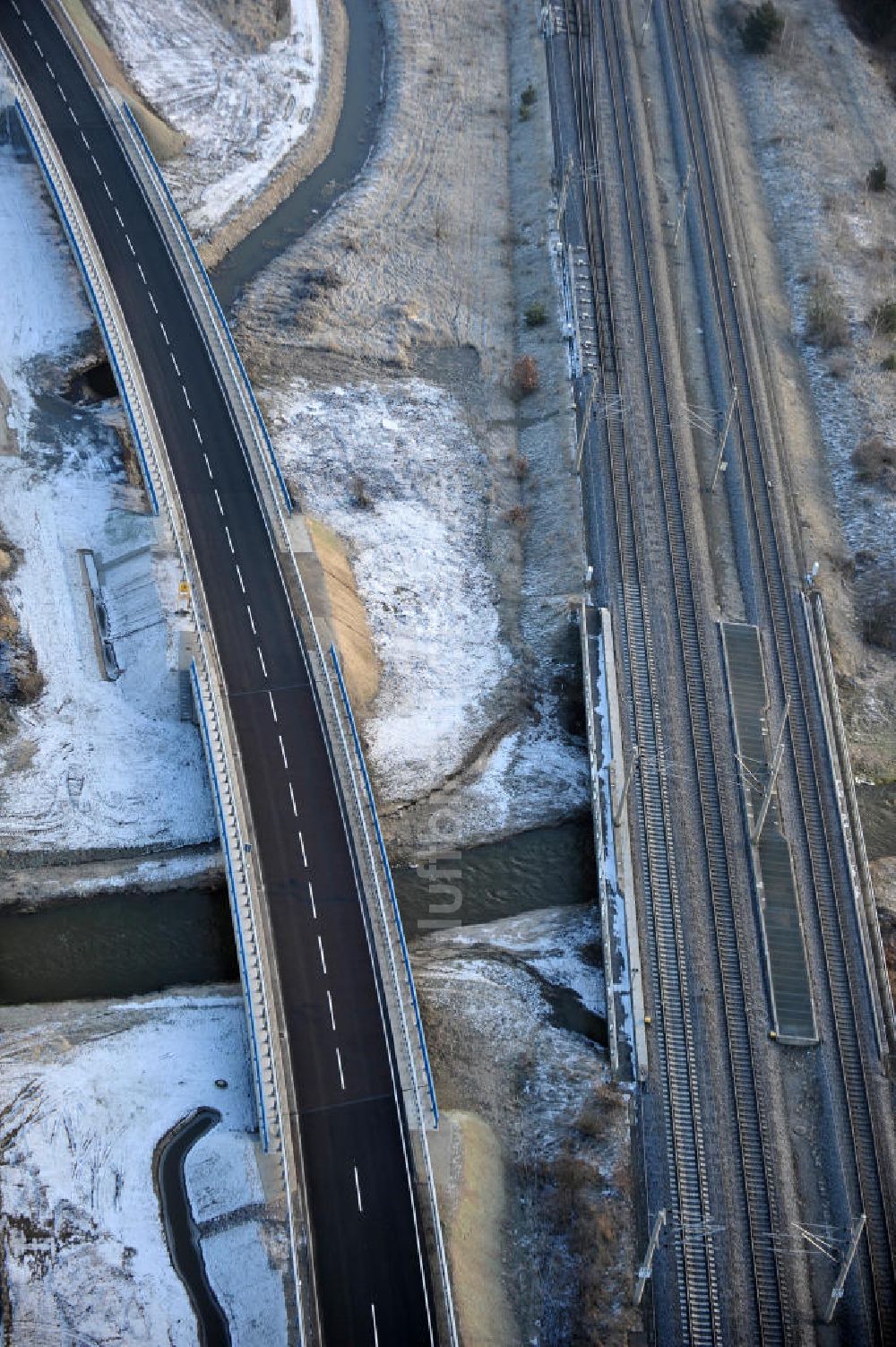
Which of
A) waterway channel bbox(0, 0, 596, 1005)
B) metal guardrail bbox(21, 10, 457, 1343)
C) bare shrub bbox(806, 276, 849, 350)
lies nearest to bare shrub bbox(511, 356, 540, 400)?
metal guardrail bbox(21, 10, 457, 1343)

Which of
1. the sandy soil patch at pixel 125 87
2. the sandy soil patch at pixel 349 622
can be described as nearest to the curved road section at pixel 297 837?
the sandy soil patch at pixel 349 622

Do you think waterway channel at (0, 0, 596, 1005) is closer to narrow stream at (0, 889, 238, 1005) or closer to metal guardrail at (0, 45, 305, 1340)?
narrow stream at (0, 889, 238, 1005)

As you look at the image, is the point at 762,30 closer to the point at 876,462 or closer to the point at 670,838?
the point at 876,462

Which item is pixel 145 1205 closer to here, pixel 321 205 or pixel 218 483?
pixel 218 483

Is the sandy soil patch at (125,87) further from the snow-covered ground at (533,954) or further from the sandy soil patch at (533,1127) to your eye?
the sandy soil patch at (533,1127)

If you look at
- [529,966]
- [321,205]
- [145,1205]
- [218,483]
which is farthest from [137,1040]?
[321,205]
